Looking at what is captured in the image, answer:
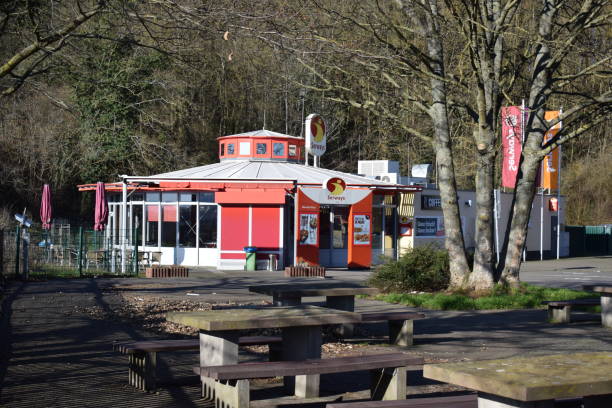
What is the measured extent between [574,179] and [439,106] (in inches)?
1294

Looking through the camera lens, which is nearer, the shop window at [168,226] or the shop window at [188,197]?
the shop window at [188,197]

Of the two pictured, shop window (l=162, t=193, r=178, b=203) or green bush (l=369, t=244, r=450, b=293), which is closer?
green bush (l=369, t=244, r=450, b=293)

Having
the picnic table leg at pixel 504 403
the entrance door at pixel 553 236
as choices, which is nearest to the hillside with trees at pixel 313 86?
the entrance door at pixel 553 236

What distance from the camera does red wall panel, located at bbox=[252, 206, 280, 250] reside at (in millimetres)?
28891

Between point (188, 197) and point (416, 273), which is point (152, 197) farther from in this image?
point (416, 273)

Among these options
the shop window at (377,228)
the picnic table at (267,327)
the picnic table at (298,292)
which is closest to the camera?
the picnic table at (267,327)

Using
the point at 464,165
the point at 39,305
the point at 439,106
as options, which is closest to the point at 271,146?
the point at 464,165

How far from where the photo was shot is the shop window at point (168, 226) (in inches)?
1206

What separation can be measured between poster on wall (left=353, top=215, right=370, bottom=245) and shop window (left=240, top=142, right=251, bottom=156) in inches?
234

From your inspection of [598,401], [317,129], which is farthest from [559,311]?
[317,129]

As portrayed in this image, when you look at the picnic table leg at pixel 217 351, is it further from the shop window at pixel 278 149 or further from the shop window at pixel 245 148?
the shop window at pixel 278 149

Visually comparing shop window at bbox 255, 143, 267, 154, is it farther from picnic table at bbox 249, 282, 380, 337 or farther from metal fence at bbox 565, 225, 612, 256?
picnic table at bbox 249, 282, 380, 337

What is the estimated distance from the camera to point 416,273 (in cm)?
1834


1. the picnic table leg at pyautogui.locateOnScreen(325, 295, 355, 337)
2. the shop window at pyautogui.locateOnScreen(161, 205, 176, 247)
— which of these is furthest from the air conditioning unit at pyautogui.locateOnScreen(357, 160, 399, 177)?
the picnic table leg at pyautogui.locateOnScreen(325, 295, 355, 337)
